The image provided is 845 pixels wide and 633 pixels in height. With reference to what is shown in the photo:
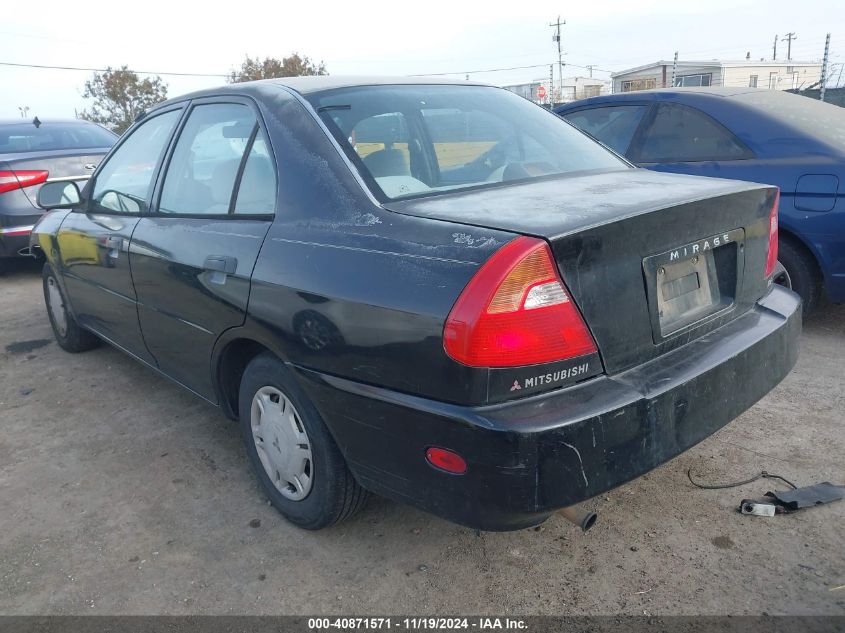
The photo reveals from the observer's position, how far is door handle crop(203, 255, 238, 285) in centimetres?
257

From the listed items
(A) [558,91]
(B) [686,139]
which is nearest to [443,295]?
(B) [686,139]

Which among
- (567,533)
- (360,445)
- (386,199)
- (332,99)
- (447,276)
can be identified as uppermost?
(332,99)

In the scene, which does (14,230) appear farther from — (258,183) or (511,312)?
(511,312)

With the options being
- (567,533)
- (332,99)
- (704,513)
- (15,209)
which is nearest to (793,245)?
(704,513)

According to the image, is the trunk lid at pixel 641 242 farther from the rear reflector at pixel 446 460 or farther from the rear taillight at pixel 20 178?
the rear taillight at pixel 20 178

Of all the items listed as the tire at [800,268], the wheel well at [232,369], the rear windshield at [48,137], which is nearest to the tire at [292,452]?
the wheel well at [232,369]

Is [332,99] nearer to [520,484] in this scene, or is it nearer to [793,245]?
[520,484]

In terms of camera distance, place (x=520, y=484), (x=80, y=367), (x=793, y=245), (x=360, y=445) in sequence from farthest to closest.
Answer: (x=80, y=367), (x=793, y=245), (x=360, y=445), (x=520, y=484)

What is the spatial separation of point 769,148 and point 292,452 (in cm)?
351

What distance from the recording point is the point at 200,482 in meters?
3.07

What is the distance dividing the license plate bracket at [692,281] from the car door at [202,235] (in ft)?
4.48

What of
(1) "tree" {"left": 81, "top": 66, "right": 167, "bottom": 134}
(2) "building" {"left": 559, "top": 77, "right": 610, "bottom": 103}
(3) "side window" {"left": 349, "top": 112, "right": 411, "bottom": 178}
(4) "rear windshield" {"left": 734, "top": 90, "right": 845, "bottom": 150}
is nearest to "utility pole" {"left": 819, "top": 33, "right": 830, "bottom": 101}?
(4) "rear windshield" {"left": 734, "top": 90, "right": 845, "bottom": 150}

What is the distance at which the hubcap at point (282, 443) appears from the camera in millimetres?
2492

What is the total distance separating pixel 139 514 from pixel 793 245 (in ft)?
12.8
